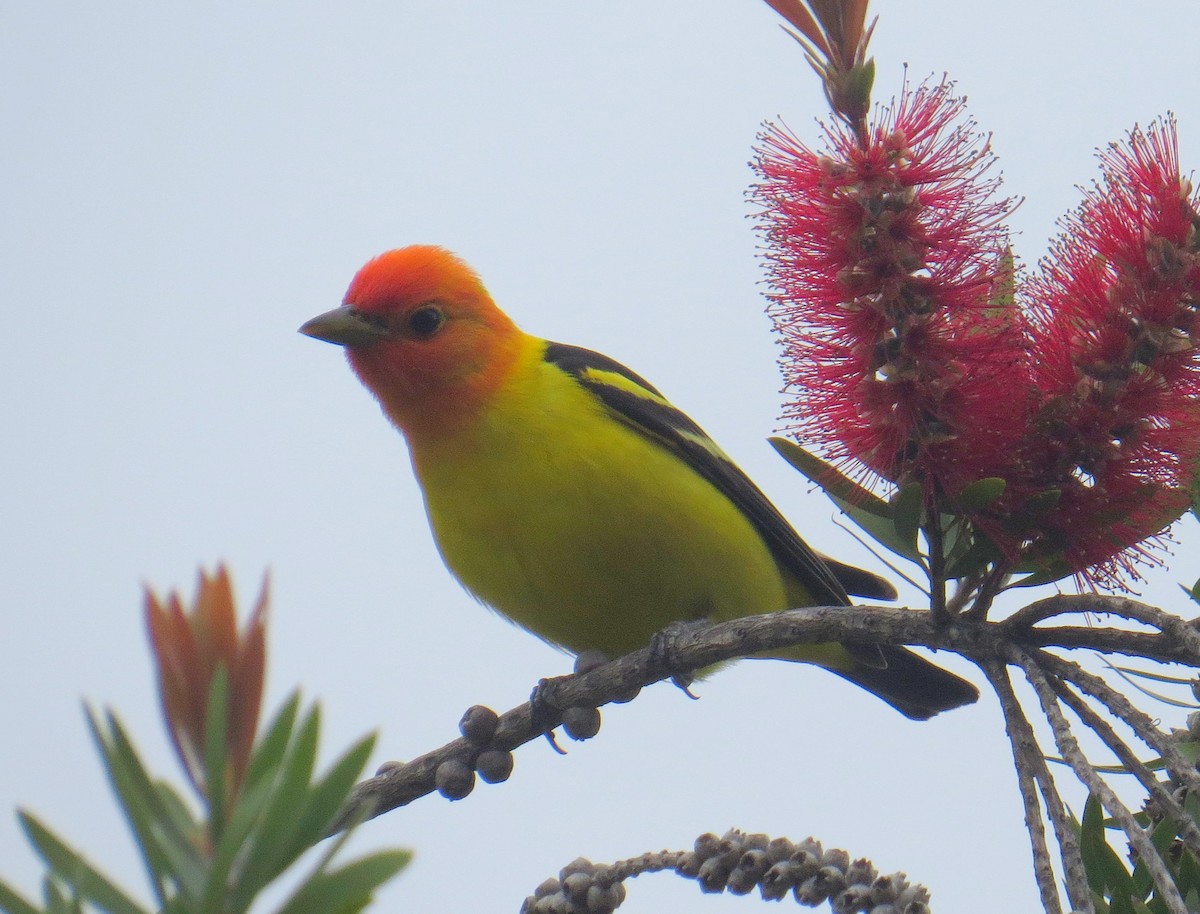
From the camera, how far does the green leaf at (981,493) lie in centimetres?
208

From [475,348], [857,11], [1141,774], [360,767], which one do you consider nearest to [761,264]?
[857,11]

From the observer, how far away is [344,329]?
426 centimetres

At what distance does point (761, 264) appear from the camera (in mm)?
2424

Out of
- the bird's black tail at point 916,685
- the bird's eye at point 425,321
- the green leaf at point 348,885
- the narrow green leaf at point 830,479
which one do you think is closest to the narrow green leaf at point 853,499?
the narrow green leaf at point 830,479

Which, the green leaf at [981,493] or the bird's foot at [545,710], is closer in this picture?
the green leaf at [981,493]

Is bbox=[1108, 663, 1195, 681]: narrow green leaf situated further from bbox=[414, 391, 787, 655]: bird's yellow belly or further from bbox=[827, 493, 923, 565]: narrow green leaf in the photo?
bbox=[414, 391, 787, 655]: bird's yellow belly

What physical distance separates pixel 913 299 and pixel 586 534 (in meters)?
1.79

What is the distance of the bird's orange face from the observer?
4168 mm

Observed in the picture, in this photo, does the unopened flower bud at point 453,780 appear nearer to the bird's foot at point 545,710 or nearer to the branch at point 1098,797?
the bird's foot at point 545,710

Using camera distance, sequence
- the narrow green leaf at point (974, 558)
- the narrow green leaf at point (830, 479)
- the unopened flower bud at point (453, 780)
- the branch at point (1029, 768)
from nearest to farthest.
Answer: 1. the branch at point (1029, 768)
2. the narrow green leaf at point (974, 558)
3. the narrow green leaf at point (830, 479)
4. the unopened flower bud at point (453, 780)

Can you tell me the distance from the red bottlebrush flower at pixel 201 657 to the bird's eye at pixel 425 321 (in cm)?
353

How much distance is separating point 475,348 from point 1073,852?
303cm

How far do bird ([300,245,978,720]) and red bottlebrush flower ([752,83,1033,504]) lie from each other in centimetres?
159

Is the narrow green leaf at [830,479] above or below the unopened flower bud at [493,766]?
above
